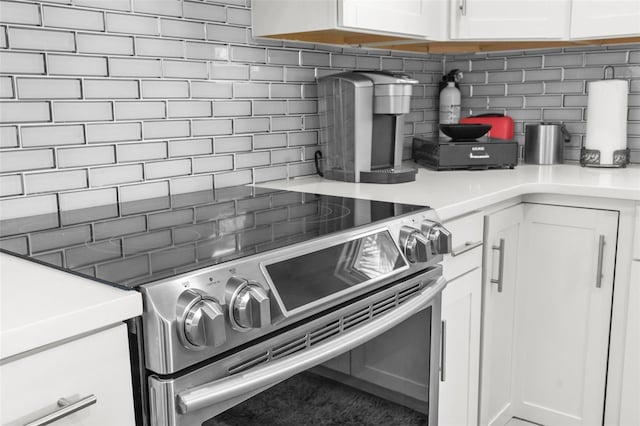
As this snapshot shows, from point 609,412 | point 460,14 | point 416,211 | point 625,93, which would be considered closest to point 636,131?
point 625,93

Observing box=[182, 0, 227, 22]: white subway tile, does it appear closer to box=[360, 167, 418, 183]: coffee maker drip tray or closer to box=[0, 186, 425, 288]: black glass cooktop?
box=[0, 186, 425, 288]: black glass cooktop

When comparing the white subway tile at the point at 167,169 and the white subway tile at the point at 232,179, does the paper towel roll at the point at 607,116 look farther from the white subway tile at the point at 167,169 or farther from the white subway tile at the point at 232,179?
the white subway tile at the point at 167,169

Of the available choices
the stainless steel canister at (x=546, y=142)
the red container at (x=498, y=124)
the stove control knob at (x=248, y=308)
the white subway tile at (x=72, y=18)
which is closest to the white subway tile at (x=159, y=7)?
the white subway tile at (x=72, y=18)

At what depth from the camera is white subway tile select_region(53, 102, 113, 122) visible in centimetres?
142

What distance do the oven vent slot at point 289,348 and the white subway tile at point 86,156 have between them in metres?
0.79

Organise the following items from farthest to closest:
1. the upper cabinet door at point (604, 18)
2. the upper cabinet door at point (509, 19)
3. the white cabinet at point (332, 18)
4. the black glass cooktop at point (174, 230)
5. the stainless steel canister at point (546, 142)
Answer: the stainless steel canister at point (546, 142), the upper cabinet door at point (509, 19), the upper cabinet door at point (604, 18), the white cabinet at point (332, 18), the black glass cooktop at point (174, 230)

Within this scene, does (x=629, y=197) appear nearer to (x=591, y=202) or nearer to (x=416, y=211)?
(x=591, y=202)

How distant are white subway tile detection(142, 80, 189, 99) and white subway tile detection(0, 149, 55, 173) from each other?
0.32 meters

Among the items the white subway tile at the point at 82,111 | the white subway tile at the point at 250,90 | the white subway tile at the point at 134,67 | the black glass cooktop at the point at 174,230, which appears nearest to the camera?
the black glass cooktop at the point at 174,230

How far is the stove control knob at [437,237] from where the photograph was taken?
136 centimetres

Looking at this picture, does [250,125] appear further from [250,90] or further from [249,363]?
[249,363]

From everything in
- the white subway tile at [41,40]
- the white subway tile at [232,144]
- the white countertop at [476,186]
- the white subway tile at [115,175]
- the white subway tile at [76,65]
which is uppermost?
the white subway tile at [41,40]

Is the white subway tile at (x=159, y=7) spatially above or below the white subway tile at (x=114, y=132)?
above

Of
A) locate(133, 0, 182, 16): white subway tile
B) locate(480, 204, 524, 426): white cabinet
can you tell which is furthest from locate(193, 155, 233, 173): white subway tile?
locate(480, 204, 524, 426): white cabinet
